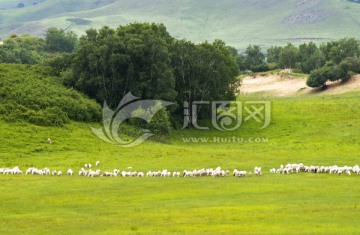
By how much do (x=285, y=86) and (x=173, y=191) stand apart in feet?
348

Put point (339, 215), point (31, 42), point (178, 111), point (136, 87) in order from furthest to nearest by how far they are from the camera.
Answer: point (31, 42)
point (178, 111)
point (136, 87)
point (339, 215)

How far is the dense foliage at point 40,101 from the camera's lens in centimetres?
7244

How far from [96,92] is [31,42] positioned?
334 ft

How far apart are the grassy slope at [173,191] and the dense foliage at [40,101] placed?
2506 mm

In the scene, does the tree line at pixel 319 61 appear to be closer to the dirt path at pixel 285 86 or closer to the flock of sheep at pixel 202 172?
the dirt path at pixel 285 86

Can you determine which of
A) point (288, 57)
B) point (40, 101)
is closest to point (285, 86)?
point (288, 57)

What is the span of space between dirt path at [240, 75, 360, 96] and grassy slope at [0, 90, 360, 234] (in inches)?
1935

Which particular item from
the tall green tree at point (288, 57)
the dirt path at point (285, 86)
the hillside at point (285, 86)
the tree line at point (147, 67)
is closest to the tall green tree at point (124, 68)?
the tree line at point (147, 67)

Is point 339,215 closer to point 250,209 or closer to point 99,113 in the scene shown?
point 250,209

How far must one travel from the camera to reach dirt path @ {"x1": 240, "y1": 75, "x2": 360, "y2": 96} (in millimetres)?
126500

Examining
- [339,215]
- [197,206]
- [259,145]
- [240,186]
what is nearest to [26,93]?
[259,145]

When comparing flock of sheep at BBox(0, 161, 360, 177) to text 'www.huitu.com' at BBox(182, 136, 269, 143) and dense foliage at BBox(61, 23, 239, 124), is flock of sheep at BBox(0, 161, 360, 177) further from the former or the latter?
dense foliage at BBox(61, 23, 239, 124)

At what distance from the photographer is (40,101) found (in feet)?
251

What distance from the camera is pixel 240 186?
41.1 m
